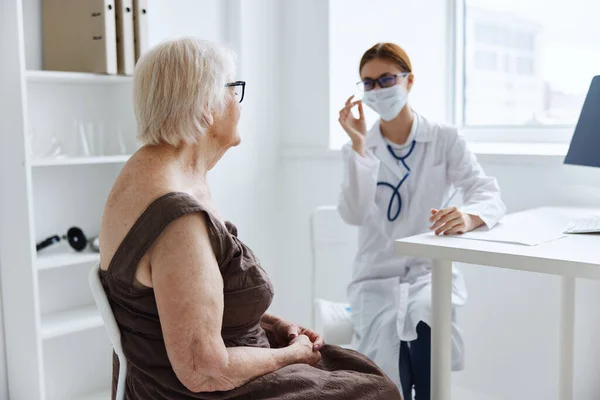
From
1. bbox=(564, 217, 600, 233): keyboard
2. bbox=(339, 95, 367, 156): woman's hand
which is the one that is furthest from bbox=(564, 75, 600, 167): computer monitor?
bbox=(339, 95, 367, 156): woman's hand

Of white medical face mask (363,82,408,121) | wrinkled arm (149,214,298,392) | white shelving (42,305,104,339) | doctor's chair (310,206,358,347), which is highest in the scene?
white medical face mask (363,82,408,121)

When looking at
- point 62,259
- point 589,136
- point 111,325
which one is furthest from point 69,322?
point 589,136

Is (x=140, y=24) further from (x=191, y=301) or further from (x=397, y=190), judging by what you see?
(x=191, y=301)

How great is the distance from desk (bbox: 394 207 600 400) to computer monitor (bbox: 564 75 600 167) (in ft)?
0.58

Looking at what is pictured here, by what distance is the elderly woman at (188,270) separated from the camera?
1.19 m

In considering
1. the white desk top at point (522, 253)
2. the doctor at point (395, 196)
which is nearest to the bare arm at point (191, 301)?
the white desk top at point (522, 253)

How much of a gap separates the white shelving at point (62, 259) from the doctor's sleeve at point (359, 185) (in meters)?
0.95

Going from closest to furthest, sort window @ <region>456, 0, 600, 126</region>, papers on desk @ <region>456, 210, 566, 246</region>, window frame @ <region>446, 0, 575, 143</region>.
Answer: papers on desk @ <region>456, 210, 566, 246</region>
window @ <region>456, 0, 600, 126</region>
window frame @ <region>446, 0, 575, 143</region>

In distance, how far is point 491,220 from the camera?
189 centimetres

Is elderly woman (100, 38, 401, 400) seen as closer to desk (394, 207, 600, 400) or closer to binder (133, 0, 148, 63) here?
desk (394, 207, 600, 400)

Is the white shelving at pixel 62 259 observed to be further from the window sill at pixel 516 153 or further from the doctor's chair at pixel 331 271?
the window sill at pixel 516 153

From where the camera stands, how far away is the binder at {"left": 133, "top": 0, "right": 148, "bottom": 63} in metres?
2.50

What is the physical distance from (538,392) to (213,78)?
5.50 feet

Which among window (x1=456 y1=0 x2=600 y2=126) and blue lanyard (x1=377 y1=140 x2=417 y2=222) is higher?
window (x1=456 y1=0 x2=600 y2=126)
